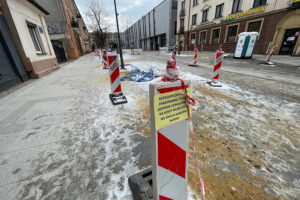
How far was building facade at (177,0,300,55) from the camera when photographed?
12.6 m

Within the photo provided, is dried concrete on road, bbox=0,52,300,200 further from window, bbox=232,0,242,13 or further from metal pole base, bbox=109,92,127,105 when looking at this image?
window, bbox=232,0,242,13

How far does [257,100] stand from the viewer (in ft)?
12.4

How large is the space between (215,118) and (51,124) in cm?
381

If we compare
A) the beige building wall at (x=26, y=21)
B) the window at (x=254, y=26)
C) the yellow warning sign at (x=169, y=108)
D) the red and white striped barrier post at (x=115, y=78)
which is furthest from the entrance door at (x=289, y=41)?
the beige building wall at (x=26, y=21)

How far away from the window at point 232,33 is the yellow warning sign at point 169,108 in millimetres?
22170

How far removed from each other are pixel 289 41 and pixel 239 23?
6155 mm

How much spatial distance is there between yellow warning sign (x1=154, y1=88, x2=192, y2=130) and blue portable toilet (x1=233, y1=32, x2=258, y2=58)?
15055 mm

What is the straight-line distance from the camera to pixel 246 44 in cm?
1205

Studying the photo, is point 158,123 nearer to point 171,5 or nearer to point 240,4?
point 240,4

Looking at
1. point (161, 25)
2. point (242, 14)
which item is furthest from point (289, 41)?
point (161, 25)

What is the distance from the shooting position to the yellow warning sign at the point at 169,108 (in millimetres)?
875

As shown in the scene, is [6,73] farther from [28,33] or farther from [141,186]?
[141,186]

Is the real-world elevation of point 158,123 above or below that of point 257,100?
above

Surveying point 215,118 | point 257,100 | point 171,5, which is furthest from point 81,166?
point 171,5
